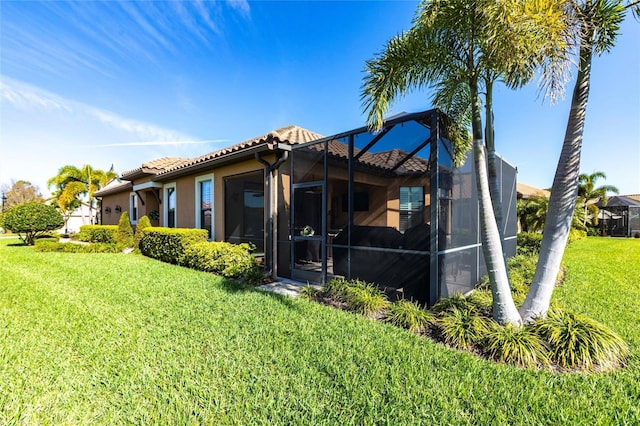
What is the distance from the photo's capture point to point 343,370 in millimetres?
2980

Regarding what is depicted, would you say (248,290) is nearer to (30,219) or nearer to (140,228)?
(140,228)

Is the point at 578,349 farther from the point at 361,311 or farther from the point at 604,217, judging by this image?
the point at 604,217

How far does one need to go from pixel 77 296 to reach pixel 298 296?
14.6 feet

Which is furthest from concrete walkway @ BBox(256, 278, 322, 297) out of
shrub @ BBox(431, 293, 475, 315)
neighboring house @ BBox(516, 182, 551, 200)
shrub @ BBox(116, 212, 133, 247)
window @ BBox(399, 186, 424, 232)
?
neighboring house @ BBox(516, 182, 551, 200)

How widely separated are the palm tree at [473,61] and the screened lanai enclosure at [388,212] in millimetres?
761

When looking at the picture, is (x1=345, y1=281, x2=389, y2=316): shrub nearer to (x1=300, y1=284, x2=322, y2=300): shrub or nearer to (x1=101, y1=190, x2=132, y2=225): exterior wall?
(x1=300, y1=284, x2=322, y2=300): shrub

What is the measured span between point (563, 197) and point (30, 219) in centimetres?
2112

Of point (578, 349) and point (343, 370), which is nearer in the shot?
point (343, 370)

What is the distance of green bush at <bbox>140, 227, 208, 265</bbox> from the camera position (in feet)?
30.1

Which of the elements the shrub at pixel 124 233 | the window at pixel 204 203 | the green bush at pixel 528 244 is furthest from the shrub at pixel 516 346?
the shrub at pixel 124 233

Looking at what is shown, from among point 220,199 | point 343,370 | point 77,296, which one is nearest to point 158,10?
point 220,199

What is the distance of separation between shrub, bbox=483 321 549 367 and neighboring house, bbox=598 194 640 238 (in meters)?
34.8

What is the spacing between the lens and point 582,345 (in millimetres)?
3311

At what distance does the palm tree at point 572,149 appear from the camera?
364 cm
